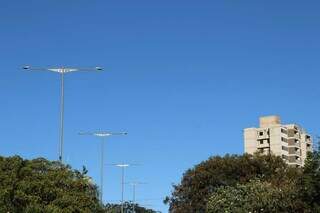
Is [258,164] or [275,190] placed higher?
[258,164]

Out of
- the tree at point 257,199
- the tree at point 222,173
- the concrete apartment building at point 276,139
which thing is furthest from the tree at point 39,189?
the concrete apartment building at point 276,139

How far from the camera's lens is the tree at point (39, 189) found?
1751 inches

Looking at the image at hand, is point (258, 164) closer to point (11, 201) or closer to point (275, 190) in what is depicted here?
point (275, 190)

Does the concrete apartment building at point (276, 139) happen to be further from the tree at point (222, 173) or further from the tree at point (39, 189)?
the tree at point (39, 189)

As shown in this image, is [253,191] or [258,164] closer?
[253,191]

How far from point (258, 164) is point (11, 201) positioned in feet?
119

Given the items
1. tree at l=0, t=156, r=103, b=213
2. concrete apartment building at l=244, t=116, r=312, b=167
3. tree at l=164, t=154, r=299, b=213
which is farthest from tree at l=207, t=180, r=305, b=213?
concrete apartment building at l=244, t=116, r=312, b=167

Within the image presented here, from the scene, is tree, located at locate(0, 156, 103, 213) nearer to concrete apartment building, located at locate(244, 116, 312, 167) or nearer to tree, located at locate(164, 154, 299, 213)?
tree, located at locate(164, 154, 299, 213)

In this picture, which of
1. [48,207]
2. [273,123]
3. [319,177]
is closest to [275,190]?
[319,177]

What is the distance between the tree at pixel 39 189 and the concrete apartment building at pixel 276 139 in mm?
133157

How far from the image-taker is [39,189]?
45656mm

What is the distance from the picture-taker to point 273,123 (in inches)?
7175

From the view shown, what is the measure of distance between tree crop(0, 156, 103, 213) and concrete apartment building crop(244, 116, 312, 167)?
133157mm

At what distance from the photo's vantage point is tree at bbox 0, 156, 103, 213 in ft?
146
